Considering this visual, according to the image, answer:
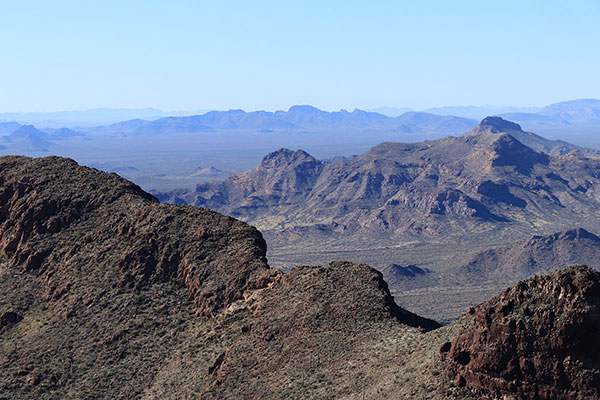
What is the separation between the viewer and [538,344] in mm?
33062

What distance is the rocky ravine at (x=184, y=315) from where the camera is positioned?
131 feet

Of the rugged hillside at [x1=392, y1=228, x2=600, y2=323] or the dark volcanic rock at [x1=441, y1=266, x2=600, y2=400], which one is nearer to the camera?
the dark volcanic rock at [x1=441, y1=266, x2=600, y2=400]

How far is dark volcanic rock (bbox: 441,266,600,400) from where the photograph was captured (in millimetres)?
32375

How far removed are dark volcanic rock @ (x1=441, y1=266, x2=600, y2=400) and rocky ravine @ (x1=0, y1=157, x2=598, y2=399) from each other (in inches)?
4.3


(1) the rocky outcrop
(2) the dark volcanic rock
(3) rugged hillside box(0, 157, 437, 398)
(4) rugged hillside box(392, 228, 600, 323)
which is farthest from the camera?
(4) rugged hillside box(392, 228, 600, 323)

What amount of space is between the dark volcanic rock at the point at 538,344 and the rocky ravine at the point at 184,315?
0.11 m

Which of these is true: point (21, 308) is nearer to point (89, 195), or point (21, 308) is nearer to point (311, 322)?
point (89, 195)

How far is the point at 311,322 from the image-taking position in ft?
155

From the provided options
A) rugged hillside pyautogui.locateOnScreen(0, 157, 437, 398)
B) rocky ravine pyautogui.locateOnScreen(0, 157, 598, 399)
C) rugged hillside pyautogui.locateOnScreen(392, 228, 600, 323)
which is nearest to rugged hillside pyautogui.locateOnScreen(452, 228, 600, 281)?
rugged hillside pyautogui.locateOnScreen(392, 228, 600, 323)

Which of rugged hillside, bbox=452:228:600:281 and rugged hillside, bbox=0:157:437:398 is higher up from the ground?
rugged hillside, bbox=0:157:437:398

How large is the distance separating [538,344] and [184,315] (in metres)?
28.7

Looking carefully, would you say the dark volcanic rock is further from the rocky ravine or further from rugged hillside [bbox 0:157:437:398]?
rugged hillside [bbox 0:157:437:398]

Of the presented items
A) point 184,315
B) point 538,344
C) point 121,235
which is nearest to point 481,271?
point 121,235

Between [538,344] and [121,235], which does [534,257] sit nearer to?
[121,235]
